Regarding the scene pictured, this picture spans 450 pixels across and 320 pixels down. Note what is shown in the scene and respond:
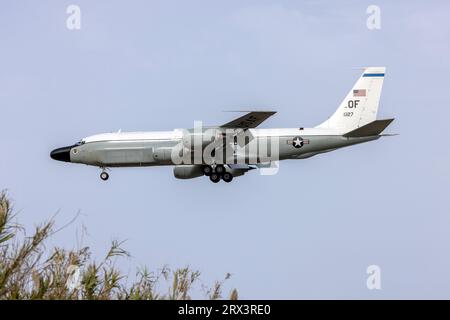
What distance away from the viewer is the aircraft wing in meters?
56.0

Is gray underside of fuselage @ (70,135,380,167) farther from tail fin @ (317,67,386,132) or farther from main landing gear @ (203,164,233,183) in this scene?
tail fin @ (317,67,386,132)

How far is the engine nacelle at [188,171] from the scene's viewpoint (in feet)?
194

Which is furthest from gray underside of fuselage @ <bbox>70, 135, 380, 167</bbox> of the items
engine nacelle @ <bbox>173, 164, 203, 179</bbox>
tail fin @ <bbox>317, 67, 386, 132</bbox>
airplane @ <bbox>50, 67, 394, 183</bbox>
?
tail fin @ <bbox>317, 67, 386, 132</bbox>

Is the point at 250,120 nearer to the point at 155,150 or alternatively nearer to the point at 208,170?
the point at 208,170

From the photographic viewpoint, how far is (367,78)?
62531 mm

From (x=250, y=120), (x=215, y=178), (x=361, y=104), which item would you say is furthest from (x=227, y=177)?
(x=361, y=104)

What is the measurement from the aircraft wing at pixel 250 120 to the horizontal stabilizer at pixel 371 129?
438 centimetres

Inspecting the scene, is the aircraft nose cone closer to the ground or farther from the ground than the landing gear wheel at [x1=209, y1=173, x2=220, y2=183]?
farther from the ground

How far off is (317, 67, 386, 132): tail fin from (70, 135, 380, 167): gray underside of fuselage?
170cm

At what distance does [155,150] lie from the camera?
58.4m

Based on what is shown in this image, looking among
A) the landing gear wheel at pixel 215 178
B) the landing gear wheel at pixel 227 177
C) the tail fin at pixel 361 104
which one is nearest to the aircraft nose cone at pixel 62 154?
the landing gear wheel at pixel 215 178

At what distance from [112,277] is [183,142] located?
3706cm
